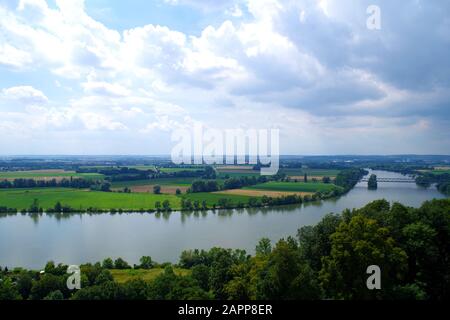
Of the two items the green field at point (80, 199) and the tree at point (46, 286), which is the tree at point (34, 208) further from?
the tree at point (46, 286)

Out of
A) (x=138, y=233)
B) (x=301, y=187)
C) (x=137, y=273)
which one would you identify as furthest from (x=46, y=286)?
(x=301, y=187)

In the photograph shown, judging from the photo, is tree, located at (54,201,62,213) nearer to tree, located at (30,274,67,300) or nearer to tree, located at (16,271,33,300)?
tree, located at (16,271,33,300)

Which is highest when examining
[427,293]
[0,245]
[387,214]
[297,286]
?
[387,214]

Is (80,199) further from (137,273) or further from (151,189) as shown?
(137,273)

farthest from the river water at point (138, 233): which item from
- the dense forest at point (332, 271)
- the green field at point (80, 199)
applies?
the dense forest at point (332, 271)

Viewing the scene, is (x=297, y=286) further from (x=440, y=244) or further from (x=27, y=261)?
(x=27, y=261)

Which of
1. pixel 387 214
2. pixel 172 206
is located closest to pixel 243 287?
pixel 387 214

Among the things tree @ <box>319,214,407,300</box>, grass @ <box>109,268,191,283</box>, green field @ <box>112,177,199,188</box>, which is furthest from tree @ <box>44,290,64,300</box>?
green field @ <box>112,177,199,188</box>
